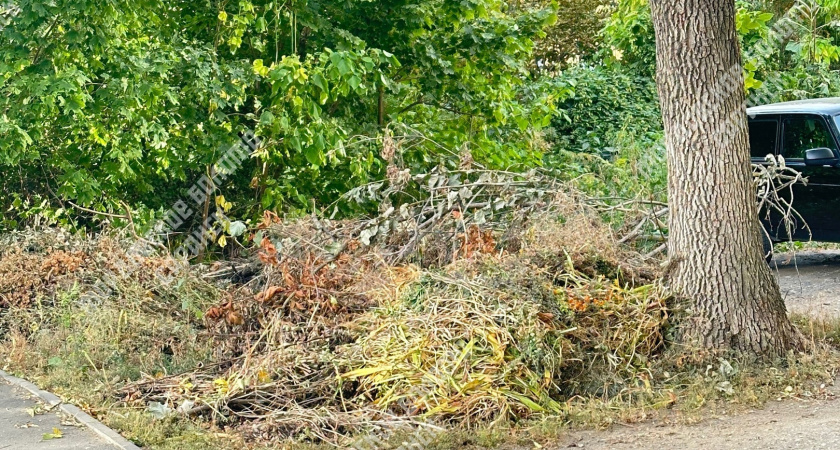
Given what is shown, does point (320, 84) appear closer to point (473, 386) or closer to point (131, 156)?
point (131, 156)

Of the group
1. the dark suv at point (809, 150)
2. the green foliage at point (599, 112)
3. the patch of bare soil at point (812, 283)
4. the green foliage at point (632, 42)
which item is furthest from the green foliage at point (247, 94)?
the green foliage at point (632, 42)

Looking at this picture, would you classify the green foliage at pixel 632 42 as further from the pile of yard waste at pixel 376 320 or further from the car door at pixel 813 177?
the pile of yard waste at pixel 376 320

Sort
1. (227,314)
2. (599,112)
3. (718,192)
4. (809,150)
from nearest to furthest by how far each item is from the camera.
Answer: (718,192)
(227,314)
(809,150)
(599,112)

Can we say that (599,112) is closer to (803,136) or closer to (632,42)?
(632,42)

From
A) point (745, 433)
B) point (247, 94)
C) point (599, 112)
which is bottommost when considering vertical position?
point (745, 433)

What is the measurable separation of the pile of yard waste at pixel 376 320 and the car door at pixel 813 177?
11.1 ft

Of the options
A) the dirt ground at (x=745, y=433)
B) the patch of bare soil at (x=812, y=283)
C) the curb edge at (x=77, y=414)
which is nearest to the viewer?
the dirt ground at (x=745, y=433)

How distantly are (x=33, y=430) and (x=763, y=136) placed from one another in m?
8.67

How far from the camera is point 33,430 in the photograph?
6785 mm

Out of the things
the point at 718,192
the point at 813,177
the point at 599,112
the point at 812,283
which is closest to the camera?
the point at 718,192

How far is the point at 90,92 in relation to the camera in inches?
428

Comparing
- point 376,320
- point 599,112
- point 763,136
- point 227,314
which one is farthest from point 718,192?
point 599,112

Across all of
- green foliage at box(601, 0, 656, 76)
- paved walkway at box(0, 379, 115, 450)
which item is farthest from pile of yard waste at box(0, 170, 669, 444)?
green foliage at box(601, 0, 656, 76)

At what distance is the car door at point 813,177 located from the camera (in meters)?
10.8
